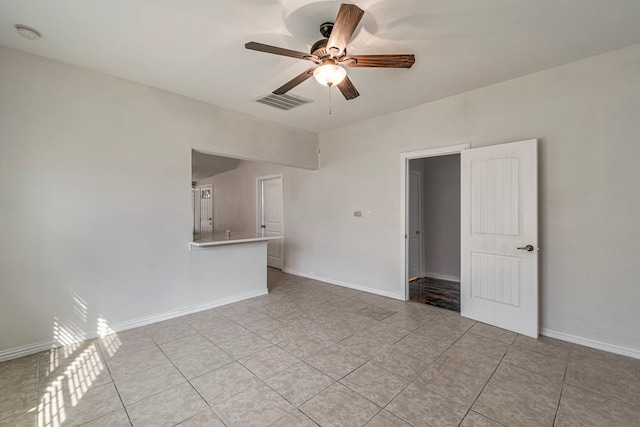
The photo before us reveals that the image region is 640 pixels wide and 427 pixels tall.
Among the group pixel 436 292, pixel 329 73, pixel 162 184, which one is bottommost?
pixel 436 292

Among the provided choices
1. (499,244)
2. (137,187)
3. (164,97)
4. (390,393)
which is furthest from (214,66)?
(499,244)

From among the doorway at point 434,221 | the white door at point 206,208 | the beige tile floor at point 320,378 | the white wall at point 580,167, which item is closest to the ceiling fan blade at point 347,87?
the white wall at point 580,167

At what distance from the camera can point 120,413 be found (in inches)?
72.2

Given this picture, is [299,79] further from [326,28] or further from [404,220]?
[404,220]

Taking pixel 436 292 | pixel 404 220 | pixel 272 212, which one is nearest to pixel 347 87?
pixel 404 220

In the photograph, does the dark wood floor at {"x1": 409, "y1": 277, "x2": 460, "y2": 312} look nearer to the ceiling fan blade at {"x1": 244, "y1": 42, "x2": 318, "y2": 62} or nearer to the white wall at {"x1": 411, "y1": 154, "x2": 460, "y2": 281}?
the white wall at {"x1": 411, "y1": 154, "x2": 460, "y2": 281}

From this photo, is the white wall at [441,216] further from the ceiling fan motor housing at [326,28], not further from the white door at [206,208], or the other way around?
the white door at [206,208]

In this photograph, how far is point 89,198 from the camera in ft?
9.53

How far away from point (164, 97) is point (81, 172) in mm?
1253

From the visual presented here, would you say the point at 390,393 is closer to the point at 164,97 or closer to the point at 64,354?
the point at 64,354

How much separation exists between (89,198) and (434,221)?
17.8 ft

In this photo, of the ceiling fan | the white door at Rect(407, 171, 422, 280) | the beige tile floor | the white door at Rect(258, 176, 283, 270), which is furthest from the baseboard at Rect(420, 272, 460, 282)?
the ceiling fan

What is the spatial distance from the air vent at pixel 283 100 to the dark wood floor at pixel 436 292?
10.7ft

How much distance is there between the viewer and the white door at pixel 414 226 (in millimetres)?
5242
